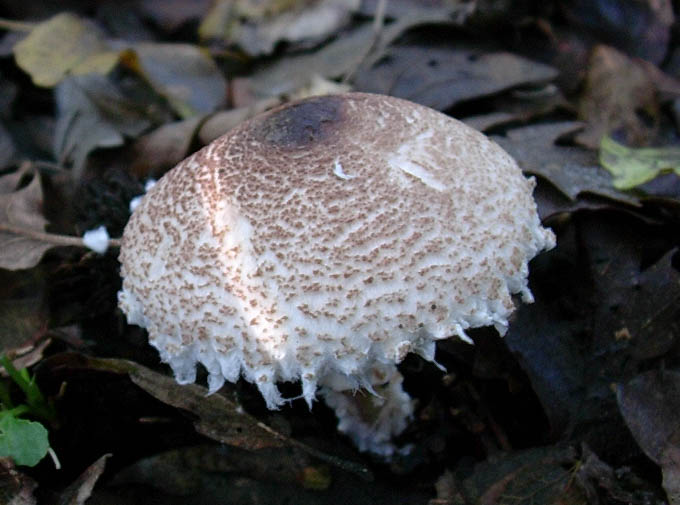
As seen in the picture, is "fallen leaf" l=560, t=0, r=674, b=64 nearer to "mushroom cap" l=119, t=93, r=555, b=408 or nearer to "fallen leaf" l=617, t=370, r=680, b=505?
"mushroom cap" l=119, t=93, r=555, b=408

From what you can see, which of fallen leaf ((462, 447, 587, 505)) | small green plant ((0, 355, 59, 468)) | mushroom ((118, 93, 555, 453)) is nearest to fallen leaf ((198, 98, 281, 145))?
mushroom ((118, 93, 555, 453))

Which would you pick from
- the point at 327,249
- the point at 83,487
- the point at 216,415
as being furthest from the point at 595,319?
the point at 83,487

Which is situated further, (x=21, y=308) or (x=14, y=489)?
(x=21, y=308)

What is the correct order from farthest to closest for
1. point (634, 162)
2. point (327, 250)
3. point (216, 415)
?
1. point (634, 162)
2. point (216, 415)
3. point (327, 250)

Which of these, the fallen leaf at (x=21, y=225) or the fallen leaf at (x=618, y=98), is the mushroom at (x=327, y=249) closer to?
the fallen leaf at (x=21, y=225)

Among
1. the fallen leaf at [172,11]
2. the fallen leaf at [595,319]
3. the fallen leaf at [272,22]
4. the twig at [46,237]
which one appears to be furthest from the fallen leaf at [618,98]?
the fallen leaf at [172,11]

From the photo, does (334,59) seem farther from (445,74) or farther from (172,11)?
(172,11)

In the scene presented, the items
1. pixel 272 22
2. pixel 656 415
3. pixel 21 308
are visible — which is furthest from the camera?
pixel 272 22

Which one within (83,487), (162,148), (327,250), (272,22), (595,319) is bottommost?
(83,487)

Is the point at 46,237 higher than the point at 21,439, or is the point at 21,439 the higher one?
the point at 46,237
